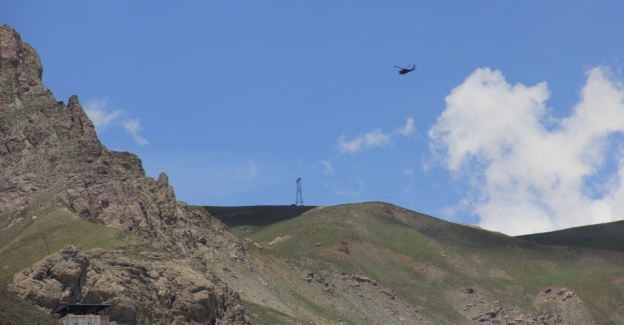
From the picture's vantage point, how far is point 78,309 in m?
159

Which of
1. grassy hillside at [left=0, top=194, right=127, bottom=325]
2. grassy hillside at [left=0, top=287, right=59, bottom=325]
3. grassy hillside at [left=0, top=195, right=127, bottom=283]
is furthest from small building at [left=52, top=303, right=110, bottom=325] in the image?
grassy hillside at [left=0, top=287, right=59, bottom=325]

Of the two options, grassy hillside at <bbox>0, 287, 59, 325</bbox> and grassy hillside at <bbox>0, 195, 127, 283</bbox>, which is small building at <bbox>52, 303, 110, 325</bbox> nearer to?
grassy hillside at <bbox>0, 195, 127, 283</bbox>

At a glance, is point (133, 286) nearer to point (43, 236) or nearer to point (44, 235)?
point (43, 236)

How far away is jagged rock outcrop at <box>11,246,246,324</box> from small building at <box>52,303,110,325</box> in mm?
2900

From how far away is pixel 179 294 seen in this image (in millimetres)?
177500

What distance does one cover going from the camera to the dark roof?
157625 millimetres

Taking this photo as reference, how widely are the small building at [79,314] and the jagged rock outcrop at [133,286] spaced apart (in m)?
2.90

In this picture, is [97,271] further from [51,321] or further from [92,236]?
[51,321]

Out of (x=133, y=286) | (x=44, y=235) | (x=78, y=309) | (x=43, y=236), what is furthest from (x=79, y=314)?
(x=44, y=235)

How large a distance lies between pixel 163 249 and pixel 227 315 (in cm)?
1441

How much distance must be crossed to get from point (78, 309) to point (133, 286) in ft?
44.6

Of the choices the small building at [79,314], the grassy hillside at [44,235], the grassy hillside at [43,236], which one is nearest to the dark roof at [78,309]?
the small building at [79,314]

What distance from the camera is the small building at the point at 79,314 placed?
15600cm

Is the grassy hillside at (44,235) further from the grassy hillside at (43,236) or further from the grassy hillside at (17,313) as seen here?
the grassy hillside at (17,313)
